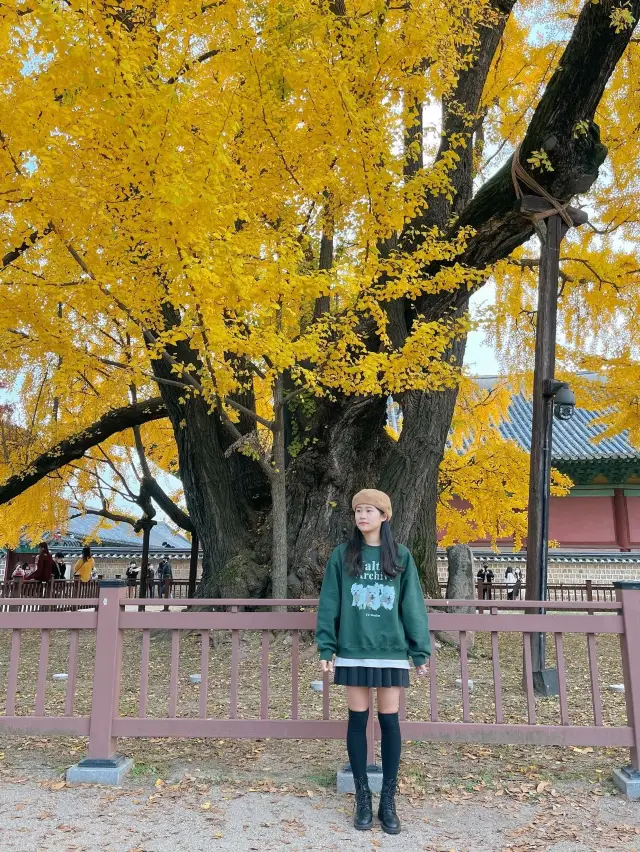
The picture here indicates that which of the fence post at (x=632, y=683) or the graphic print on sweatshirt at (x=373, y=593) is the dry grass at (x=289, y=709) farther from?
the graphic print on sweatshirt at (x=373, y=593)

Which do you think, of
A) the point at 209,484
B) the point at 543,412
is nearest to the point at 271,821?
the point at 543,412

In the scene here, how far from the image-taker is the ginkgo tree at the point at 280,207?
4.32m

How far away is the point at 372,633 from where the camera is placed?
273 cm

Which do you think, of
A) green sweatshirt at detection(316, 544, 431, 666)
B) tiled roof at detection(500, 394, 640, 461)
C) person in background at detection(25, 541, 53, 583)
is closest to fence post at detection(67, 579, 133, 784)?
green sweatshirt at detection(316, 544, 431, 666)

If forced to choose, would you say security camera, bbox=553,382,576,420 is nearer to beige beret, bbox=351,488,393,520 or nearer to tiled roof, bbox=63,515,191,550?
beige beret, bbox=351,488,393,520

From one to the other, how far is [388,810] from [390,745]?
278 millimetres

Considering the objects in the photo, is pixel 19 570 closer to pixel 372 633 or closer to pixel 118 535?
pixel 118 535

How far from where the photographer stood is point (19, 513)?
520 inches

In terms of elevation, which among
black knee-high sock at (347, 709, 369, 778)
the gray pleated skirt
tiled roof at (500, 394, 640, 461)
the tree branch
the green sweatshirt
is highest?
tiled roof at (500, 394, 640, 461)

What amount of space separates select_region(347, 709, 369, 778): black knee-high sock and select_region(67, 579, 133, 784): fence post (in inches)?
51.5

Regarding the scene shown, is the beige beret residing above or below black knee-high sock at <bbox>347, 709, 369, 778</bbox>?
above

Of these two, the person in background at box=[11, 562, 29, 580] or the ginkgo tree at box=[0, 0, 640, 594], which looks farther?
the person in background at box=[11, 562, 29, 580]

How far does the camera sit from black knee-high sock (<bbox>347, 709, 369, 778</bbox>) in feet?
8.93

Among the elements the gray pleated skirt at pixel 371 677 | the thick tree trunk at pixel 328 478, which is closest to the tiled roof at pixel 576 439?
the thick tree trunk at pixel 328 478
